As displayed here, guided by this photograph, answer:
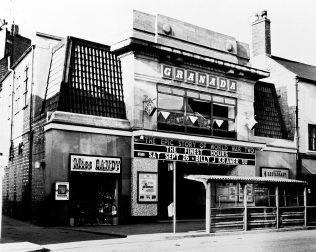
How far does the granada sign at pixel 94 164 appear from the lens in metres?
21.0

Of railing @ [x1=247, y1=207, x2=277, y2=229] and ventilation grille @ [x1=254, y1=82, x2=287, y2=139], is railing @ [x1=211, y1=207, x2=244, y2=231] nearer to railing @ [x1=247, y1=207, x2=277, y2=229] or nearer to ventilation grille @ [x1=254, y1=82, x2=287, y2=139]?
railing @ [x1=247, y1=207, x2=277, y2=229]

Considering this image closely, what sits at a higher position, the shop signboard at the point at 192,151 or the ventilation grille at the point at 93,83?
the ventilation grille at the point at 93,83

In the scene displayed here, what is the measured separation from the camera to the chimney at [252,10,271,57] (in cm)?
3291

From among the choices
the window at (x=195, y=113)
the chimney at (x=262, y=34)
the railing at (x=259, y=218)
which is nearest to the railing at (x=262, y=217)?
the railing at (x=259, y=218)

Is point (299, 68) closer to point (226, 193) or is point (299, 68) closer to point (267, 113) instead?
point (267, 113)

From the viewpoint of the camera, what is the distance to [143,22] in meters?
23.7

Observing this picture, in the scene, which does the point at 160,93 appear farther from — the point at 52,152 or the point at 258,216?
the point at 258,216

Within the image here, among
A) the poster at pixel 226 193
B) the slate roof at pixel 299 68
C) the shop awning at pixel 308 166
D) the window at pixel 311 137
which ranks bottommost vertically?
the poster at pixel 226 193

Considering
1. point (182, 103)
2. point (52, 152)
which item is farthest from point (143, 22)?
point (52, 152)

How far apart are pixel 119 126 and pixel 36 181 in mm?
4903

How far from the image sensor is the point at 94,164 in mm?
21562

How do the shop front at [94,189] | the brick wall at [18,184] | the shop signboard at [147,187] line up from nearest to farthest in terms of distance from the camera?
the shop front at [94,189]
the shop signboard at [147,187]
the brick wall at [18,184]

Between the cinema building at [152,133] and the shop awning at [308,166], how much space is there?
175 inches

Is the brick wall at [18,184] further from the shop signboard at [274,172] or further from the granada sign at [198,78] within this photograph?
the shop signboard at [274,172]
